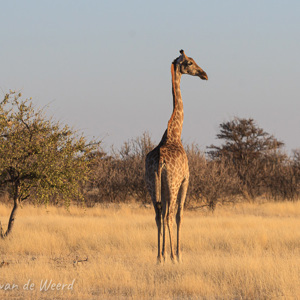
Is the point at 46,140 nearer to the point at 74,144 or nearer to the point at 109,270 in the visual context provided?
the point at 74,144

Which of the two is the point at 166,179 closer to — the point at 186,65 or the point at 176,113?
the point at 176,113

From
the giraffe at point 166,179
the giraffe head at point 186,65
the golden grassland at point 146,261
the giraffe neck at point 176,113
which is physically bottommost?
the golden grassland at point 146,261

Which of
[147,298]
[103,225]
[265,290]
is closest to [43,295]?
[147,298]

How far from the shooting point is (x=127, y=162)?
2792 cm

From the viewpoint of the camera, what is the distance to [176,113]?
1151 cm

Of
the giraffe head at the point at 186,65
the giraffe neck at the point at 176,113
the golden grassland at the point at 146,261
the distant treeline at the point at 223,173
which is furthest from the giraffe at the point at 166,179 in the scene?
the distant treeline at the point at 223,173

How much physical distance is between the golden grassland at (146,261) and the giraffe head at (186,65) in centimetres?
427

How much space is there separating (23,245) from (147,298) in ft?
20.9

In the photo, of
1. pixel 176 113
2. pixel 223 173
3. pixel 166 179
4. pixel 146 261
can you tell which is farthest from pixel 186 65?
pixel 223 173

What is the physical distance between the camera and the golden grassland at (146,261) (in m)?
8.36

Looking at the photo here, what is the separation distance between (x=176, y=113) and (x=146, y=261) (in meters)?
3.38

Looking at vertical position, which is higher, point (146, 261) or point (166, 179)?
point (166, 179)

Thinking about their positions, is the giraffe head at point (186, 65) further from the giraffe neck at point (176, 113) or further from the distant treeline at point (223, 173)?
the distant treeline at point (223, 173)

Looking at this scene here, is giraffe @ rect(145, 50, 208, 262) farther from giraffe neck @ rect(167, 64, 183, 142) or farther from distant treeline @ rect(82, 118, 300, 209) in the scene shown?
distant treeline @ rect(82, 118, 300, 209)
